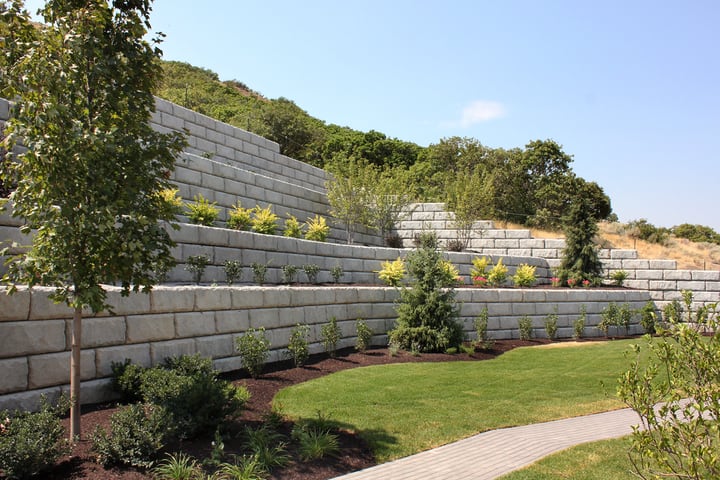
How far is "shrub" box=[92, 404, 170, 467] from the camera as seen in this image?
542 centimetres

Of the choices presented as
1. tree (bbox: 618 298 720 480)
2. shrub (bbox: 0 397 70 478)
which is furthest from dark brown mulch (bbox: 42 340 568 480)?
tree (bbox: 618 298 720 480)

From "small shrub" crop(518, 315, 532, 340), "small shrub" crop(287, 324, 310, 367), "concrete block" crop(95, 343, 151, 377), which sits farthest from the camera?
"small shrub" crop(518, 315, 532, 340)

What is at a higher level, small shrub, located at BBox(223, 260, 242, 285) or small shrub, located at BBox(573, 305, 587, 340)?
small shrub, located at BBox(223, 260, 242, 285)

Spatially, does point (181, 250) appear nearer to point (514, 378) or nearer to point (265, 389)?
point (265, 389)

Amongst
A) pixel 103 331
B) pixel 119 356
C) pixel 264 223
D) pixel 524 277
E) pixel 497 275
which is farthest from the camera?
pixel 524 277

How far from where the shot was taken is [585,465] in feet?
20.5

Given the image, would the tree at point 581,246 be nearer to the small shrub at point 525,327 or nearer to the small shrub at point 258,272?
the small shrub at point 525,327

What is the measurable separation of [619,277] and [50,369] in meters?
20.0

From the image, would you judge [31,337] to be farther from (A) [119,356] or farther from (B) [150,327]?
(B) [150,327]

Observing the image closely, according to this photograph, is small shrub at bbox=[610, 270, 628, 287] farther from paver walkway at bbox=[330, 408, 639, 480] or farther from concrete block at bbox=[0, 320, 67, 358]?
concrete block at bbox=[0, 320, 67, 358]

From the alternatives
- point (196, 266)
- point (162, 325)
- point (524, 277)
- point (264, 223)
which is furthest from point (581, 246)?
point (162, 325)

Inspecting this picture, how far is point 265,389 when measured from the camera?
876 cm

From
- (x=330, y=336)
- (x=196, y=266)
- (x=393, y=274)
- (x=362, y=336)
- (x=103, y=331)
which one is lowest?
(x=362, y=336)

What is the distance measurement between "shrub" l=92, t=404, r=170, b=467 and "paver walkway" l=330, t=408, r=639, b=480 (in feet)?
6.64
